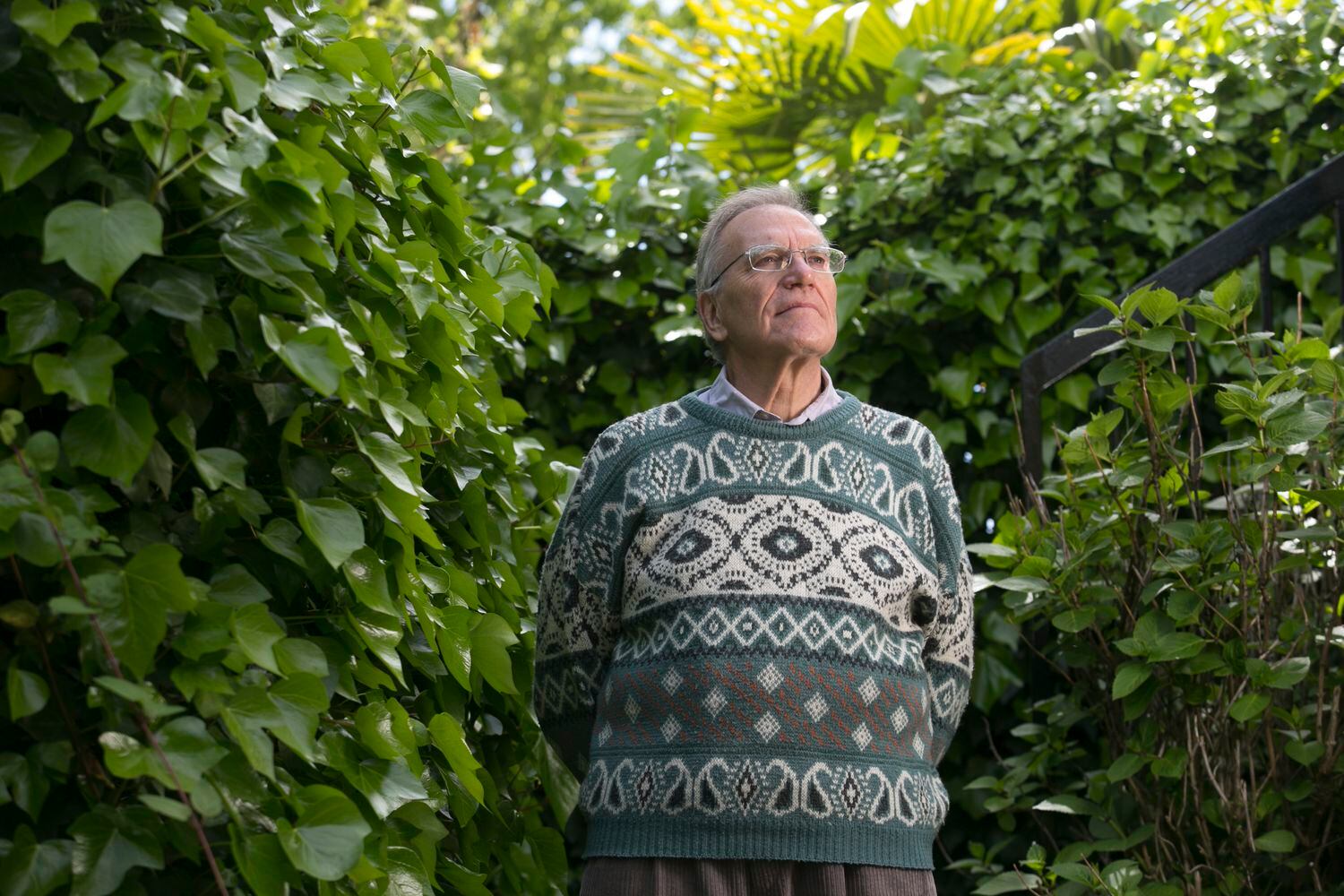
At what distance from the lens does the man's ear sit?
2.58 metres

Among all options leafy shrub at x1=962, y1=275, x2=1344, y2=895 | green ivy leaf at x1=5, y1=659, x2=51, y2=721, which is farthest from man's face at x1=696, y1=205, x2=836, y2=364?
green ivy leaf at x1=5, y1=659, x2=51, y2=721

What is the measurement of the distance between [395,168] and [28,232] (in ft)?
2.05

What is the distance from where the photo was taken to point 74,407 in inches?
60.6

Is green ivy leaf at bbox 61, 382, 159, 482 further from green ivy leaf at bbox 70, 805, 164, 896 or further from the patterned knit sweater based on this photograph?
the patterned knit sweater

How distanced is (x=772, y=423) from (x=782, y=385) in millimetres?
92

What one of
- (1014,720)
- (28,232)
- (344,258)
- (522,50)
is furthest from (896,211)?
(522,50)

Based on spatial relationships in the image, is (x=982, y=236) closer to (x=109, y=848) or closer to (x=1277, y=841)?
(x=1277, y=841)

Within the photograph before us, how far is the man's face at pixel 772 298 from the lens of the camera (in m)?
2.45

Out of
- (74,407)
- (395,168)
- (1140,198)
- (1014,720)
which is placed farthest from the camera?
(1140,198)

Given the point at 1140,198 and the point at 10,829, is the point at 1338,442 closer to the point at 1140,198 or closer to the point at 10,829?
the point at 1140,198

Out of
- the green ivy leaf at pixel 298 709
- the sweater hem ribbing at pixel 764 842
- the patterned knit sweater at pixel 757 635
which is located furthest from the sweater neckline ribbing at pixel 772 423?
the green ivy leaf at pixel 298 709

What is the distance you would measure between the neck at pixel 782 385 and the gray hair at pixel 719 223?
0.13 metres

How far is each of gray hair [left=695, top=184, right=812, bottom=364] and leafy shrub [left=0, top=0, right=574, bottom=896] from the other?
68 centimetres

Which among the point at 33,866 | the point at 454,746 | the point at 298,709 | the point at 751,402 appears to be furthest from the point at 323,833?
the point at 751,402
